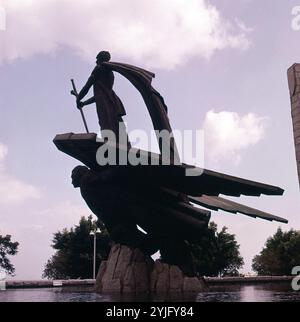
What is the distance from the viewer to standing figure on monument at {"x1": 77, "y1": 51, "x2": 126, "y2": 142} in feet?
41.3

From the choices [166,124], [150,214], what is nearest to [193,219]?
[150,214]

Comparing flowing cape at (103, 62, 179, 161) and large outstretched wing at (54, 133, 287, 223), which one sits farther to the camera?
flowing cape at (103, 62, 179, 161)

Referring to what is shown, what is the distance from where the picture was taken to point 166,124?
12844mm

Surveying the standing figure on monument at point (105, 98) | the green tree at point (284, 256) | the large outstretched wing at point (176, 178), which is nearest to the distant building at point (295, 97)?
the large outstretched wing at point (176, 178)

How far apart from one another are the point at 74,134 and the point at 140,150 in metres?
1.72

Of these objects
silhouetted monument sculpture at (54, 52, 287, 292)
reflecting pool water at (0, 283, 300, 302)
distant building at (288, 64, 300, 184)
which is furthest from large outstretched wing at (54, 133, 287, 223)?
reflecting pool water at (0, 283, 300, 302)

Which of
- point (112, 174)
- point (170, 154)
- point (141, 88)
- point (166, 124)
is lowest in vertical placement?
point (112, 174)

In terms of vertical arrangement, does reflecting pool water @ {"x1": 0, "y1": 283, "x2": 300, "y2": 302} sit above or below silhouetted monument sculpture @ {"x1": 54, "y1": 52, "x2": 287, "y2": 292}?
below

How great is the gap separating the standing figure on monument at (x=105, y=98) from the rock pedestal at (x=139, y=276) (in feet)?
10.9

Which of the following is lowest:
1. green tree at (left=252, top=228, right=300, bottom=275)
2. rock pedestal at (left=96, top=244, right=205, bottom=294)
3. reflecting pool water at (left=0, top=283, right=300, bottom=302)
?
reflecting pool water at (left=0, top=283, right=300, bottom=302)

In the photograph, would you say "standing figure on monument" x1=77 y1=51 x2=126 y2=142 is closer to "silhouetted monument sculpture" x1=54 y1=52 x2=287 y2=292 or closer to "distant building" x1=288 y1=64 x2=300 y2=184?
"silhouetted monument sculpture" x1=54 y1=52 x2=287 y2=292

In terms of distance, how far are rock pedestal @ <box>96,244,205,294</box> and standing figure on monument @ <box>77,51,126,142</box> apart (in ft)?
10.9

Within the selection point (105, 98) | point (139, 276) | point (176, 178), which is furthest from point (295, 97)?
point (139, 276)
